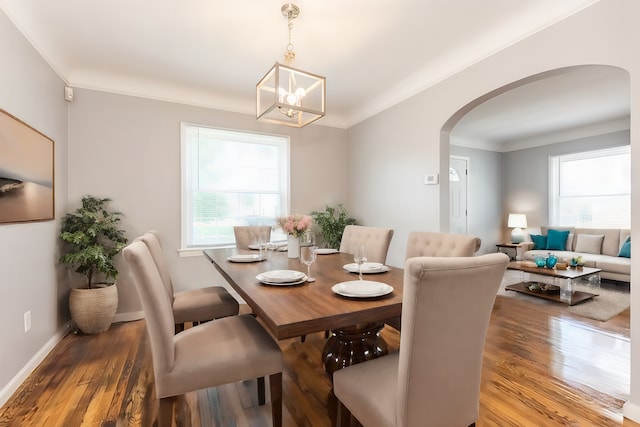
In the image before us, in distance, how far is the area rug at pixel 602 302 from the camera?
10.6ft

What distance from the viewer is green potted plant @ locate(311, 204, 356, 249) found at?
4074 millimetres

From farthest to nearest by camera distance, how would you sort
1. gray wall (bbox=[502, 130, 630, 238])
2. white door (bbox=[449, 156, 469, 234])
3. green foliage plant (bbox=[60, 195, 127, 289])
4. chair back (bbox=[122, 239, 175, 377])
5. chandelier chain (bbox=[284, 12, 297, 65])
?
white door (bbox=[449, 156, 469, 234]), gray wall (bbox=[502, 130, 630, 238]), green foliage plant (bbox=[60, 195, 127, 289]), chandelier chain (bbox=[284, 12, 297, 65]), chair back (bbox=[122, 239, 175, 377])

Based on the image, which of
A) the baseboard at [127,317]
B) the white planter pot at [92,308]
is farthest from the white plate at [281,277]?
the baseboard at [127,317]

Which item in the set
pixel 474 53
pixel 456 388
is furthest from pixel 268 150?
pixel 456 388

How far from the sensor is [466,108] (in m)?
2.77

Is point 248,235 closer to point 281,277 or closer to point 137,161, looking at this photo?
point 137,161

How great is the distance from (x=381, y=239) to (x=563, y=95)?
3.38 metres

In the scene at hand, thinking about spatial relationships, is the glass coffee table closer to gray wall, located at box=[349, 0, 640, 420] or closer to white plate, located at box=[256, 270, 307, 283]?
gray wall, located at box=[349, 0, 640, 420]

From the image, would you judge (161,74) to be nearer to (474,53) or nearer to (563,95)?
(474,53)

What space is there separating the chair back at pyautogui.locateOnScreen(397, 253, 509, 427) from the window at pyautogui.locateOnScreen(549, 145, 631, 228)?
5594 millimetres

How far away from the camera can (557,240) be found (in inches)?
208

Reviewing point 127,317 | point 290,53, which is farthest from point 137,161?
point 290,53

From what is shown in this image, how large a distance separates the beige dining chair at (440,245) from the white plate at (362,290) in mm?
457

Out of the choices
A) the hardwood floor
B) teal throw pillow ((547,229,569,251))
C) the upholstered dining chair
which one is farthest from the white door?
the upholstered dining chair
